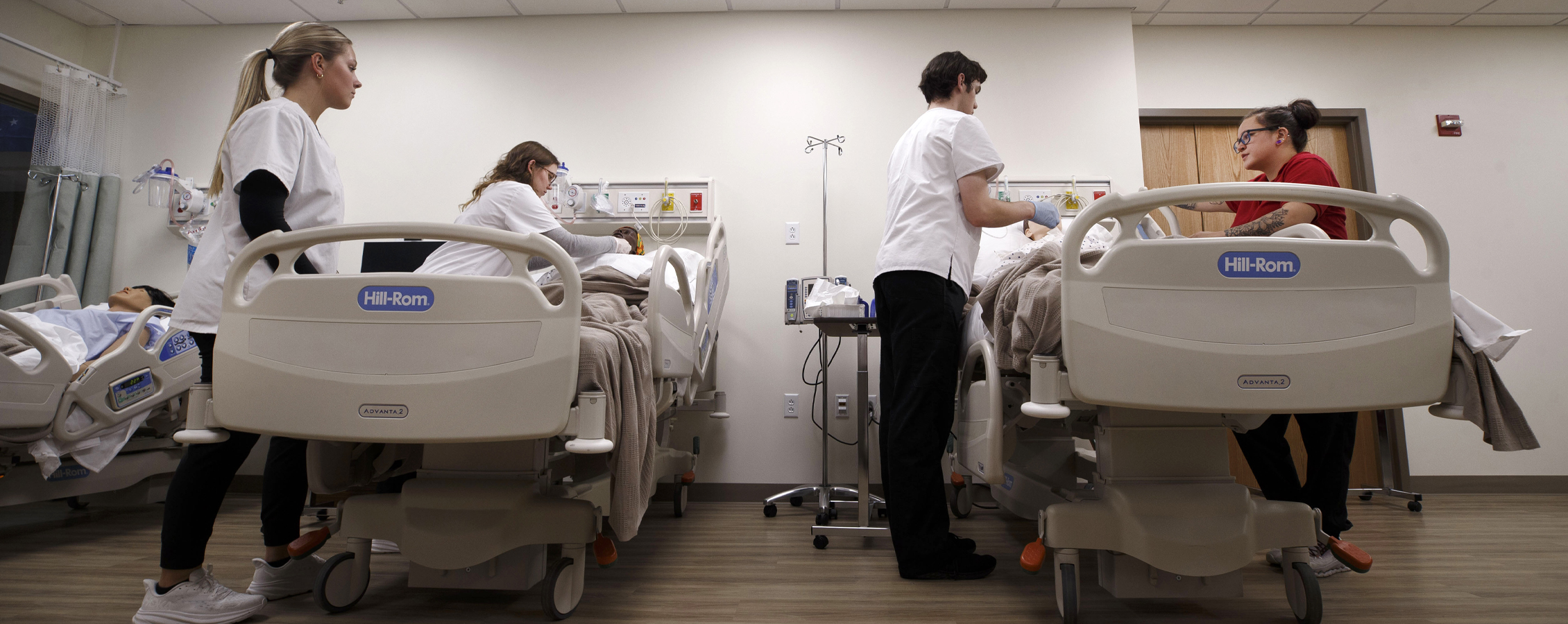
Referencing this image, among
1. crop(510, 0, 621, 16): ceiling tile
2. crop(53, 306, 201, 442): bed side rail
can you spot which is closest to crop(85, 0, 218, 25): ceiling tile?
crop(510, 0, 621, 16): ceiling tile

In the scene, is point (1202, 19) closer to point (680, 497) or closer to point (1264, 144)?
point (1264, 144)

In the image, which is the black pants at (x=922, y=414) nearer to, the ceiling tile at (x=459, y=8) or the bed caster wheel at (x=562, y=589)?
the bed caster wheel at (x=562, y=589)

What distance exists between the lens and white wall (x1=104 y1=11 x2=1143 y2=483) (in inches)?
137

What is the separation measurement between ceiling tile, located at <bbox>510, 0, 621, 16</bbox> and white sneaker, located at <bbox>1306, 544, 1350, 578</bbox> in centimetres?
377

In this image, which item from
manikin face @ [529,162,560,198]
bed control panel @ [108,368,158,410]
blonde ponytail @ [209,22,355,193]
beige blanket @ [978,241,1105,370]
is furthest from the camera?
manikin face @ [529,162,560,198]

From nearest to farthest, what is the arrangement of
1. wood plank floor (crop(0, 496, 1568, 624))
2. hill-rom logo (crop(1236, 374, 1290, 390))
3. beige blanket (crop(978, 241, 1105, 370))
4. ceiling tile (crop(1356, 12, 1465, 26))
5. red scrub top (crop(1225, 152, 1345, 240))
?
hill-rom logo (crop(1236, 374, 1290, 390))
beige blanket (crop(978, 241, 1105, 370))
wood plank floor (crop(0, 496, 1568, 624))
red scrub top (crop(1225, 152, 1345, 240))
ceiling tile (crop(1356, 12, 1465, 26))

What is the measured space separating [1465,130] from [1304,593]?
12.3 feet

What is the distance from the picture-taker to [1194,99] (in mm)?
3805

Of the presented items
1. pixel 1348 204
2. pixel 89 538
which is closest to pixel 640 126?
pixel 89 538

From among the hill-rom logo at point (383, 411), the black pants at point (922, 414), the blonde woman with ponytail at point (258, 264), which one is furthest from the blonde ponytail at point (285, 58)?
the black pants at point (922, 414)

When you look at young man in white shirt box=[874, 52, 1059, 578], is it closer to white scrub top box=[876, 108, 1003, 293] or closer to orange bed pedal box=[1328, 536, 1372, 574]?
white scrub top box=[876, 108, 1003, 293]

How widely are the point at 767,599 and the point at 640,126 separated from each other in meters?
2.65

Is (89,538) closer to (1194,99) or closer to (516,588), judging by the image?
(516,588)

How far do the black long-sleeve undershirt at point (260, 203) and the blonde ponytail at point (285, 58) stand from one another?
241 mm
